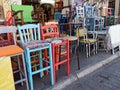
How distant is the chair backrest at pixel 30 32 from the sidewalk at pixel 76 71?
2.37 ft

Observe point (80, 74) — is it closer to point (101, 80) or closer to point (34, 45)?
point (101, 80)

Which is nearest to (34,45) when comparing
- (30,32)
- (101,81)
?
(30,32)

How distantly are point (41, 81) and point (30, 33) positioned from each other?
839 millimetres

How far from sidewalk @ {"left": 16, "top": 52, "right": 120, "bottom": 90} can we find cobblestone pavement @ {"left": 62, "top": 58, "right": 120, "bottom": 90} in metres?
0.09

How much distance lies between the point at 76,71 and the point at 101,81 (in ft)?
1.64

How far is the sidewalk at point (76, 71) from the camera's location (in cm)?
249

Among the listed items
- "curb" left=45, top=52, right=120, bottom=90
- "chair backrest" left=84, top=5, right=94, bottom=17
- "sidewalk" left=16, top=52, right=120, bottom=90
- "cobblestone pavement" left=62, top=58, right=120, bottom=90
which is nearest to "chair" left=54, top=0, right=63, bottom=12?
"chair backrest" left=84, top=5, right=94, bottom=17

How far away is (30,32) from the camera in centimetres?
258

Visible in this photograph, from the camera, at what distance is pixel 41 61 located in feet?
8.66

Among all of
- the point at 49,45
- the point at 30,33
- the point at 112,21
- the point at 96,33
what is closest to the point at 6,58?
the point at 49,45

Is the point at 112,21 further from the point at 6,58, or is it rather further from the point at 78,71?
the point at 6,58

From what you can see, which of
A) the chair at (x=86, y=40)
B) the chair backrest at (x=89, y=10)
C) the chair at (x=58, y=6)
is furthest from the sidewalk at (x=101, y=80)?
the chair at (x=58, y=6)

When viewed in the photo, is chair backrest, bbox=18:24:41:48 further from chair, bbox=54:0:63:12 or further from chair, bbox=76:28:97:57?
chair, bbox=54:0:63:12

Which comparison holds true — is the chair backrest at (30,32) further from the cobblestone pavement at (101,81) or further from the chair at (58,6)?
the chair at (58,6)
